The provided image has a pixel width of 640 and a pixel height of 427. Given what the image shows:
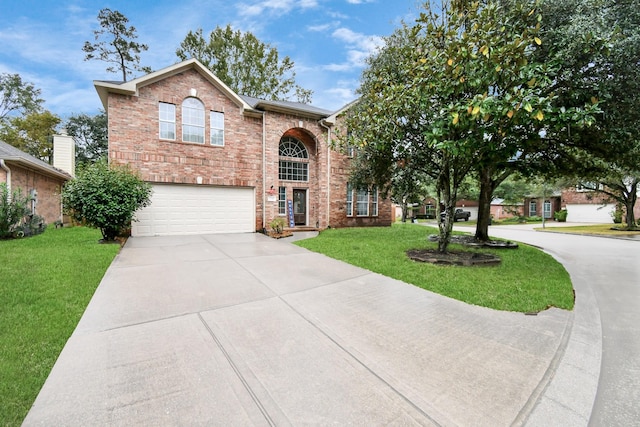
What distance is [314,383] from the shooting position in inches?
88.0

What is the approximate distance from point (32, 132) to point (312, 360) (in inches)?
1341

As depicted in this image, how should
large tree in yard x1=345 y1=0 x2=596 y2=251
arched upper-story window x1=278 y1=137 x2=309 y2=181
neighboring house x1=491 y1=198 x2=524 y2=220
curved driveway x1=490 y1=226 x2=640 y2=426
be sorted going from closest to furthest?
curved driveway x1=490 y1=226 x2=640 y2=426 < large tree in yard x1=345 y1=0 x2=596 y2=251 < arched upper-story window x1=278 y1=137 x2=309 y2=181 < neighboring house x1=491 y1=198 x2=524 y2=220

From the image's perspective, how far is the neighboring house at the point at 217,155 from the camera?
1039cm

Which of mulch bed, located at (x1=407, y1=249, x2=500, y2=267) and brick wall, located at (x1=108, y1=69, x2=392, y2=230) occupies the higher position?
brick wall, located at (x1=108, y1=69, x2=392, y2=230)

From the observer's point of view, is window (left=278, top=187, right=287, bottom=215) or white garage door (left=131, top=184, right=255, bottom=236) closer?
white garage door (left=131, top=184, right=255, bottom=236)

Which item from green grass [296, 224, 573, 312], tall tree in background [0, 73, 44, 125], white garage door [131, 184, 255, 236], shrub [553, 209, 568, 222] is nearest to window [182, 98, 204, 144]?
white garage door [131, 184, 255, 236]

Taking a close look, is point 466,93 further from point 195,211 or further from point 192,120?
point 195,211

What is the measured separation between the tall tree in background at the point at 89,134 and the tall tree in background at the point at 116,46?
7231mm

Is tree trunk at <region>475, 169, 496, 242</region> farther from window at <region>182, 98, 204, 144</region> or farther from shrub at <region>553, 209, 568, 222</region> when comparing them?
shrub at <region>553, 209, 568, 222</region>

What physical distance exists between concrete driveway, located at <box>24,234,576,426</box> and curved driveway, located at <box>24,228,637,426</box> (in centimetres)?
1

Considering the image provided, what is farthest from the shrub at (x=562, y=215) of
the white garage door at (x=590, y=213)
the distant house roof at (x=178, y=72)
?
the distant house roof at (x=178, y=72)

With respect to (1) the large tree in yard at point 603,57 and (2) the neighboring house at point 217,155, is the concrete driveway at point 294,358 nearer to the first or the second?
(1) the large tree in yard at point 603,57

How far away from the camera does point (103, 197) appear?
8.41 m

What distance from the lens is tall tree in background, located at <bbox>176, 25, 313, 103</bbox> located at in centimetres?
2242
